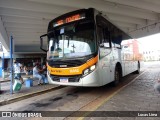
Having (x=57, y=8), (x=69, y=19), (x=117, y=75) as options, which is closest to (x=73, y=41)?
(x=69, y=19)

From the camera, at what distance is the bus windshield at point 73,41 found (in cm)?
579

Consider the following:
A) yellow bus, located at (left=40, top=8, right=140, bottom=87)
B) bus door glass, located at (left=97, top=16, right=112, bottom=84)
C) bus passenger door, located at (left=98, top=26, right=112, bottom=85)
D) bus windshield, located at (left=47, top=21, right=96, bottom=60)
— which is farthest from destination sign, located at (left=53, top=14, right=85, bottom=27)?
bus passenger door, located at (left=98, top=26, right=112, bottom=85)

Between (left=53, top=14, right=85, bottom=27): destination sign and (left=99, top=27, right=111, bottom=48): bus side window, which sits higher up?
(left=53, top=14, right=85, bottom=27): destination sign

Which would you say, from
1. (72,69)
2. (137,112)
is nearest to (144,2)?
(72,69)

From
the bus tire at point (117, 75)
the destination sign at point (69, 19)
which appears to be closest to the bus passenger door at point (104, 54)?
the destination sign at point (69, 19)

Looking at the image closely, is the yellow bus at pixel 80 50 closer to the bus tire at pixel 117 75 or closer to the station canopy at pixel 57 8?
the bus tire at pixel 117 75

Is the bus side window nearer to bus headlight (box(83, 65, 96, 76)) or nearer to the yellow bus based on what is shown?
the yellow bus

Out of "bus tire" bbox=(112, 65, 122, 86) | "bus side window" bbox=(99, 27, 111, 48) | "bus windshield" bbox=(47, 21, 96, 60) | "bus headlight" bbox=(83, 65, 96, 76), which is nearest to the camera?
"bus headlight" bbox=(83, 65, 96, 76)

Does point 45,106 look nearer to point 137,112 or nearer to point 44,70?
point 137,112

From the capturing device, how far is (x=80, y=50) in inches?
231

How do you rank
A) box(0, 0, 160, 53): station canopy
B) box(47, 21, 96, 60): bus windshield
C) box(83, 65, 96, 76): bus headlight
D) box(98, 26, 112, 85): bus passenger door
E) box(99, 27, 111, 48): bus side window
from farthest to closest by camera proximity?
box(0, 0, 160, 53): station canopy, box(99, 27, 111, 48): bus side window, box(98, 26, 112, 85): bus passenger door, box(47, 21, 96, 60): bus windshield, box(83, 65, 96, 76): bus headlight

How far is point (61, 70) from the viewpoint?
6.19 m

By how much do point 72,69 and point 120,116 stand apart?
8.15ft

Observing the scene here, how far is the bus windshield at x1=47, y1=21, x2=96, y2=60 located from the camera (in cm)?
579
